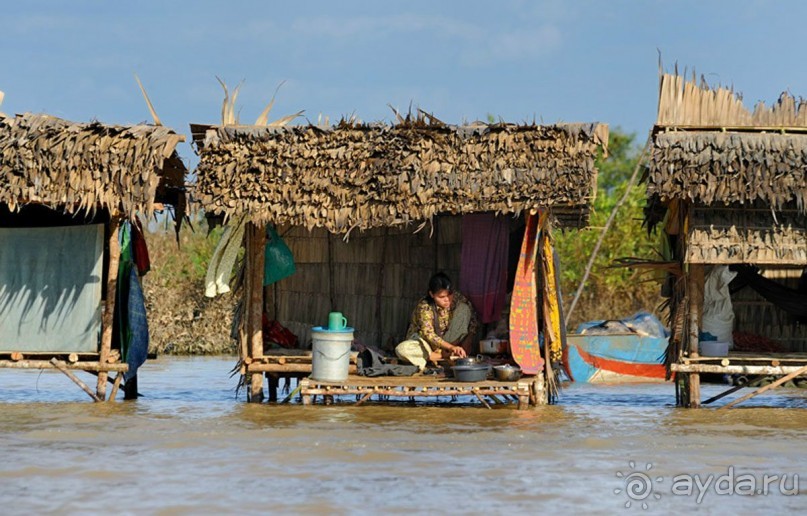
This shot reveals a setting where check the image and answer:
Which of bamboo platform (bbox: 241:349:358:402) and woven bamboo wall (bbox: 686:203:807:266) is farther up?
woven bamboo wall (bbox: 686:203:807:266)

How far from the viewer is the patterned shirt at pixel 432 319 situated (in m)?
11.9

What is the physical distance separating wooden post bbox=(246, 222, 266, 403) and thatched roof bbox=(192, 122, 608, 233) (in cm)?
63

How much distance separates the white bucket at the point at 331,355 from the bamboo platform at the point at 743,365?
3110mm

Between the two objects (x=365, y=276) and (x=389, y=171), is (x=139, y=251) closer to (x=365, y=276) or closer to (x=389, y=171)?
(x=365, y=276)

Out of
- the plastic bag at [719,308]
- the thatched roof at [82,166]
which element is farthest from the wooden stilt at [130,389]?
the plastic bag at [719,308]

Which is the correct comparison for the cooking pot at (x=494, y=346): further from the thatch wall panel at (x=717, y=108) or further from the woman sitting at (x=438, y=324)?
the thatch wall panel at (x=717, y=108)

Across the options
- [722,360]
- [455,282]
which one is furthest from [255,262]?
[722,360]

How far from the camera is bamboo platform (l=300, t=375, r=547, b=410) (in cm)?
1080

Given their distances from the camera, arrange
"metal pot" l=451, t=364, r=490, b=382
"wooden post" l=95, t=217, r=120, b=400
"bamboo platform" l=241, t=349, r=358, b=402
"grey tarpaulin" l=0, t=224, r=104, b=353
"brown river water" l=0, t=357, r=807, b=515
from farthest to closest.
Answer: "grey tarpaulin" l=0, t=224, r=104, b=353 → "bamboo platform" l=241, t=349, r=358, b=402 → "wooden post" l=95, t=217, r=120, b=400 → "metal pot" l=451, t=364, r=490, b=382 → "brown river water" l=0, t=357, r=807, b=515

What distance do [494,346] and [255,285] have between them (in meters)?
2.47

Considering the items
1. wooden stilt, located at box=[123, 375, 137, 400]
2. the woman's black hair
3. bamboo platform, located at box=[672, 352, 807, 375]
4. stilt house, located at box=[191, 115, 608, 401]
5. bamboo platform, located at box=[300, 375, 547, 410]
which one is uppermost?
stilt house, located at box=[191, 115, 608, 401]

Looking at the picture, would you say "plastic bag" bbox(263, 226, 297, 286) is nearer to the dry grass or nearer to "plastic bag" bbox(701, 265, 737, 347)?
"plastic bag" bbox(701, 265, 737, 347)

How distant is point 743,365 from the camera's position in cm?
1134

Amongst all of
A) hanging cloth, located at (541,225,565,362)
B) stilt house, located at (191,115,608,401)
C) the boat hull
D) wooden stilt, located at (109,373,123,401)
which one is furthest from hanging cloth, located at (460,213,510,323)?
the boat hull
